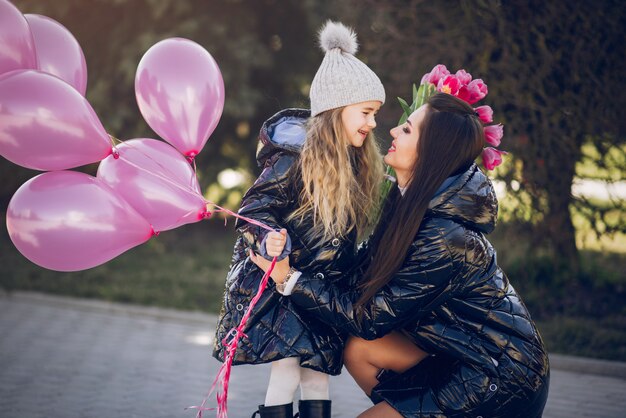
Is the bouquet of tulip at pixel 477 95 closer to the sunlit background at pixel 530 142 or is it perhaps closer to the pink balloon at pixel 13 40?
the sunlit background at pixel 530 142

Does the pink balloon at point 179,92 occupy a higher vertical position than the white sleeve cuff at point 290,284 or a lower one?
higher

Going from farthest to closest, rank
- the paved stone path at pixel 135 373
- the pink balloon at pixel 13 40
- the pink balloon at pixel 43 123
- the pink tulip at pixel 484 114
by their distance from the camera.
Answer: the paved stone path at pixel 135 373 < the pink tulip at pixel 484 114 < the pink balloon at pixel 13 40 < the pink balloon at pixel 43 123

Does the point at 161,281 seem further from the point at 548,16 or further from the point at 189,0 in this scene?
the point at 548,16

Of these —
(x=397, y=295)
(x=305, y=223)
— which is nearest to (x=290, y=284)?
(x=305, y=223)

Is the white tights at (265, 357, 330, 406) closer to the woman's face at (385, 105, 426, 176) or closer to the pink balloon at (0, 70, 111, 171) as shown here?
the woman's face at (385, 105, 426, 176)

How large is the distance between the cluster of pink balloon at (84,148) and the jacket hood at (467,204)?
0.96 m

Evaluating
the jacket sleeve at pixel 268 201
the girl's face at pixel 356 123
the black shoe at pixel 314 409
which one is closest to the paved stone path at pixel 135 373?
the black shoe at pixel 314 409

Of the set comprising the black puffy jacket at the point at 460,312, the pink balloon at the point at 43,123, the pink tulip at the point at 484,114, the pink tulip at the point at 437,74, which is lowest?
the black puffy jacket at the point at 460,312

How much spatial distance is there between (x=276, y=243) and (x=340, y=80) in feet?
2.67

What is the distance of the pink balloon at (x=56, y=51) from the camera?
3.28m

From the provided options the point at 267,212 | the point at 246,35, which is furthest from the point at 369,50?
the point at 267,212

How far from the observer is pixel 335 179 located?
305 cm

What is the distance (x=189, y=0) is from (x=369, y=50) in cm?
295

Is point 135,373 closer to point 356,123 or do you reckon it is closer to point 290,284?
point 290,284
